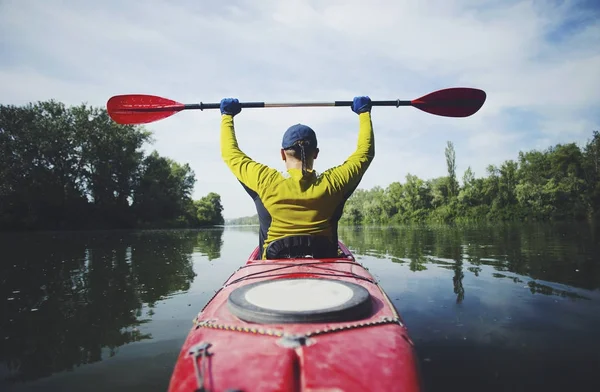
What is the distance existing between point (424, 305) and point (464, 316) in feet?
1.86

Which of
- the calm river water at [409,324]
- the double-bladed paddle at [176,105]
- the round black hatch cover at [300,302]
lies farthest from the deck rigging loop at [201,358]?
the double-bladed paddle at [176,105]

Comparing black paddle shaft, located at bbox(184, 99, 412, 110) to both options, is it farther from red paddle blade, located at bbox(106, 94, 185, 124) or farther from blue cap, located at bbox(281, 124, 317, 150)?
blue cap, located at bbox(281, 124, 317, 150)

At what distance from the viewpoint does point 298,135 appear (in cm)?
272

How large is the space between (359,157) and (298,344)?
191cm

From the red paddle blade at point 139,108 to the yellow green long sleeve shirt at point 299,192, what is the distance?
290 cm

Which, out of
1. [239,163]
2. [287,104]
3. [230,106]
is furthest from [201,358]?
[287,104]

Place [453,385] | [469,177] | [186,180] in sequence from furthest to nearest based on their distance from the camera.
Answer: [186,180], [469,177], [453,385]

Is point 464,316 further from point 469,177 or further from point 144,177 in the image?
point 469,177

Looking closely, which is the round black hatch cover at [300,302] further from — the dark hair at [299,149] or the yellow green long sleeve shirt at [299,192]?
the dark hair at [299,149]

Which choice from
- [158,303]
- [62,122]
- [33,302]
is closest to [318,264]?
[158,303]

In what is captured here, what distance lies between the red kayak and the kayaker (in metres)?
0.69

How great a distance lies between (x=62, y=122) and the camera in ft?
118

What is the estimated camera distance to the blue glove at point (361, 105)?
3609mm

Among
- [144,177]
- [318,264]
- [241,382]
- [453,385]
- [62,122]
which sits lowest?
[453,385]
